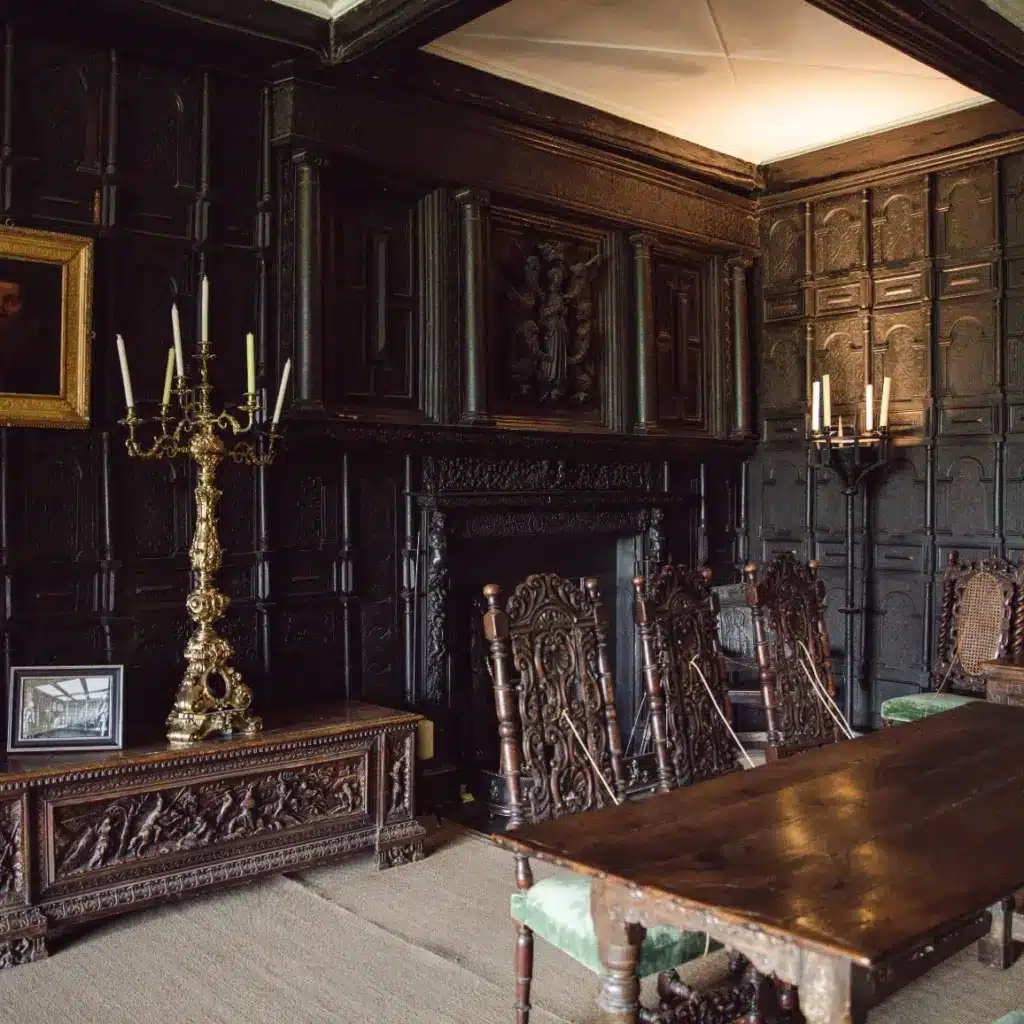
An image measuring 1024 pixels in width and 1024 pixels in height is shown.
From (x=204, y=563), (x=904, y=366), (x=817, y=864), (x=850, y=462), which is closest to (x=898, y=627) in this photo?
(x=850, y=462)

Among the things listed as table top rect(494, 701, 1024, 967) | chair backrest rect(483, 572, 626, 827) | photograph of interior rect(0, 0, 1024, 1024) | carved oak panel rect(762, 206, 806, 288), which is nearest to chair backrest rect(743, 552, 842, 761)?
photograph of interior rect(0, 0, 1024, 1024)

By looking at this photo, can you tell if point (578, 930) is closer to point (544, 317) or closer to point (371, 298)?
point (371, 298)

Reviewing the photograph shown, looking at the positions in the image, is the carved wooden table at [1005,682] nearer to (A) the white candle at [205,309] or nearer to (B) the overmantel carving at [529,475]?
(B) the overmantel carving at [529,475]

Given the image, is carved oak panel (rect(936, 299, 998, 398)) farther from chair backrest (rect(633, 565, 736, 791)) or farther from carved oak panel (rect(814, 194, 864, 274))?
chair backrest (rect(633, 565, 736, 791))

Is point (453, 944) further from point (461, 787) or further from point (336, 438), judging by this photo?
point (336, 438)

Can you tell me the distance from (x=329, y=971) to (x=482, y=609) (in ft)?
6.49

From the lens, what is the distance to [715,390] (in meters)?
5.74

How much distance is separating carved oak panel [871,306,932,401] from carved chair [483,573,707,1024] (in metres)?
3.23

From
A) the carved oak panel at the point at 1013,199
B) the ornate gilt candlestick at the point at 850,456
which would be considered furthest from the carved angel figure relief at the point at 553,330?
the carved oak panel at the point at 1013,199

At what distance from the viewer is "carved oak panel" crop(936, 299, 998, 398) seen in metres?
5.02

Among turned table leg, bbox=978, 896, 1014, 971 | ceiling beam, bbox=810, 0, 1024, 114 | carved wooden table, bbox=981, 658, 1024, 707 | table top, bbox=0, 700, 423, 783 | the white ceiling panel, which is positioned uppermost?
the white ceiling panel

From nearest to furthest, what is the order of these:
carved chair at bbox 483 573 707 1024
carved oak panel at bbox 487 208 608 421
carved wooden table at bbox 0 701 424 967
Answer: carved chair at bbox 483 573 707 1024 → carved wooden table at bbox 0 701 424 967 → carved oak panel at bbox 487 208 608 421

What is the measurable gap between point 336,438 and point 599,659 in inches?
70.2

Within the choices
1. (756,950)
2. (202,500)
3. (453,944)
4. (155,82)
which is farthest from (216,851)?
(155,82)
